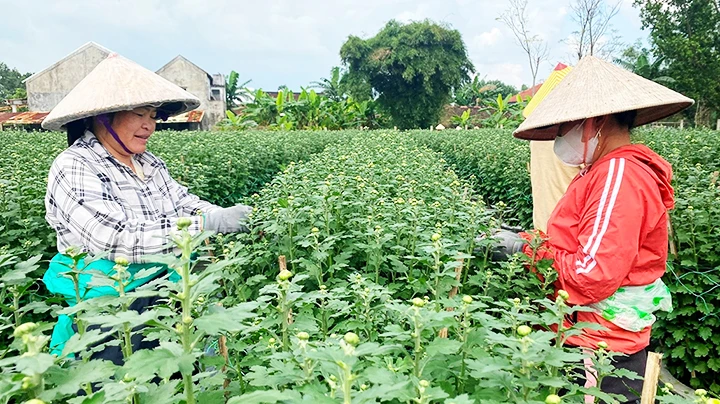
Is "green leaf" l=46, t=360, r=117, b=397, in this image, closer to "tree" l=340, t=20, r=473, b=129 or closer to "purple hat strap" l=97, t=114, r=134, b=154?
"purple hat strap" l=97, t=114, r=134, b=154

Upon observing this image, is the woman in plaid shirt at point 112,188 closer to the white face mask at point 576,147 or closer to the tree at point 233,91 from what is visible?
the white face mask at point 576,147

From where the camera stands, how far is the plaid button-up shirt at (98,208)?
2230 millimetres

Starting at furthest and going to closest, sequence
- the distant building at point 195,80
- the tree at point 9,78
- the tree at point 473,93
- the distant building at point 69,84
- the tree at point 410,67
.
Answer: the tree at point 9,78 → the tree at point 473,93 → the distant building at point 195,80 → the tree at point 410,67 → the distant building at point 69,84

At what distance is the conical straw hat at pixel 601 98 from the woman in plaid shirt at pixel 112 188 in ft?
6.16

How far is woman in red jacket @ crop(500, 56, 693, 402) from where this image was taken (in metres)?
1.94

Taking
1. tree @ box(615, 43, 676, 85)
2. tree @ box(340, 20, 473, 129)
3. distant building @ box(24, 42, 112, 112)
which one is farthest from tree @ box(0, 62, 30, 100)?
tree @ box(615, 43, 676, 85)

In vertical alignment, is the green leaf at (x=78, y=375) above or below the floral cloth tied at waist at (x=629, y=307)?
above

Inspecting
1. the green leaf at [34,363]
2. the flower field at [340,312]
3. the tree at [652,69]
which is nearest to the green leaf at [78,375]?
the flower field at [340,312]

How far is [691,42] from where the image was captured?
27.4m

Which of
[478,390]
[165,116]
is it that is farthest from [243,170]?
[478,390]

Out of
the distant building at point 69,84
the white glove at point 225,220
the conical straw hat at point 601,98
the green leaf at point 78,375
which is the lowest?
the white glove at point 225,220

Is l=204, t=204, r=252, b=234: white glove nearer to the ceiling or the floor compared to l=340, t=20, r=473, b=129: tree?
nearer to the floor

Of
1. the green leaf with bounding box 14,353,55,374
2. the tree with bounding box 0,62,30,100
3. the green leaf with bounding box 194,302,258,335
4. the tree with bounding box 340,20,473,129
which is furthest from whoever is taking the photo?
the tree with bounding box 0,62,30,100

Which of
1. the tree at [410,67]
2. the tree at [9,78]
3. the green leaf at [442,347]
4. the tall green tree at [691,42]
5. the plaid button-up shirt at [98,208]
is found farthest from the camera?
the tree at [9,78]
